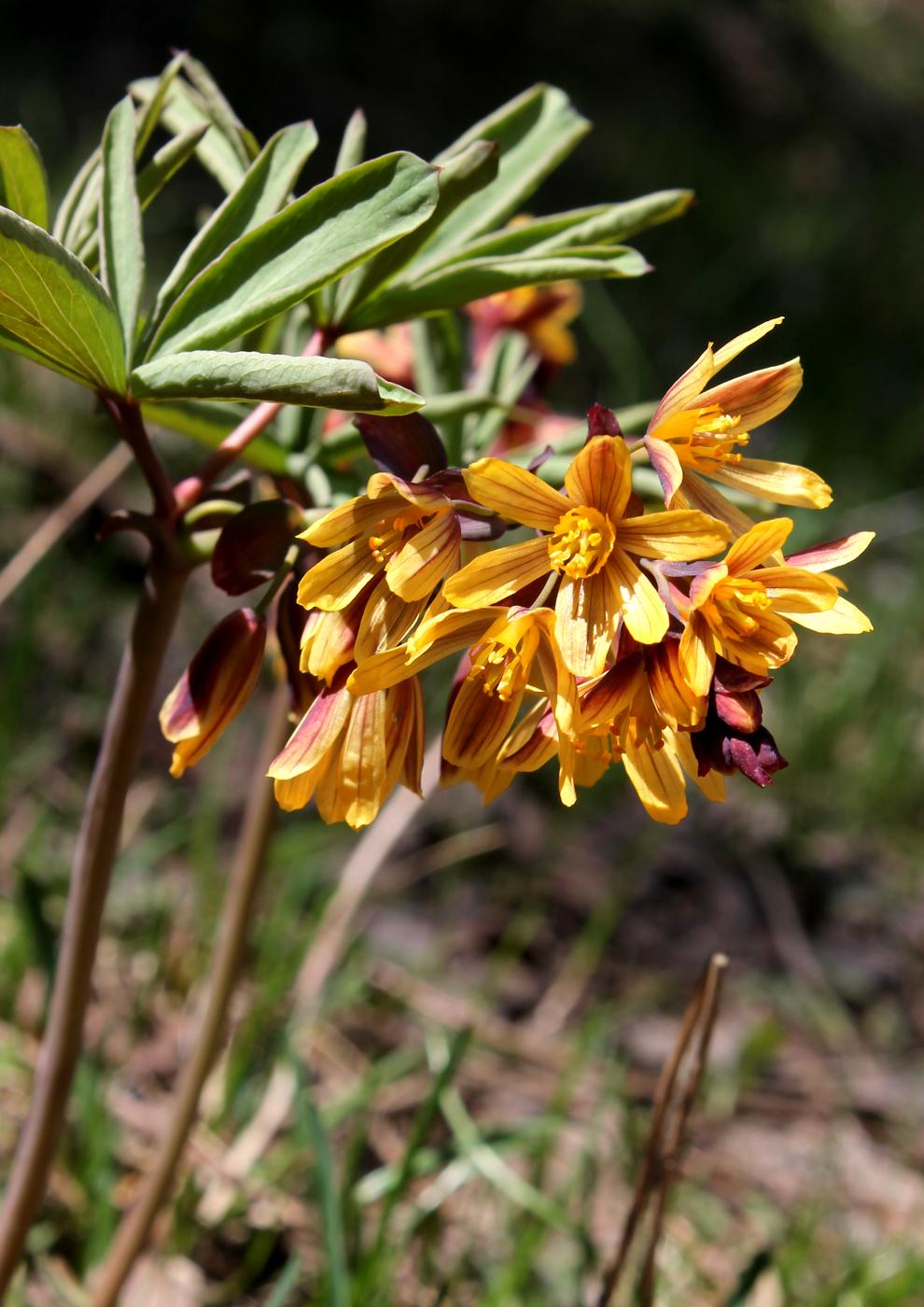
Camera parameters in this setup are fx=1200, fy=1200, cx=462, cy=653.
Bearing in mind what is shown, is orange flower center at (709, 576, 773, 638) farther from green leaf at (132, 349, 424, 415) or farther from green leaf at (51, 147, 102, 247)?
green leaf at (51, 147, 102, 247)

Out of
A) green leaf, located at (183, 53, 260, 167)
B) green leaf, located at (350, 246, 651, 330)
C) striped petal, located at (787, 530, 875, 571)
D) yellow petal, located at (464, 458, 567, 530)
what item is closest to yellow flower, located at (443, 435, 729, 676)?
yellow petal, located at (464, 458, 567, 530)

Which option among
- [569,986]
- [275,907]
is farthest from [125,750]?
[569,986]

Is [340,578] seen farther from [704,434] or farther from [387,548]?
[704,434]

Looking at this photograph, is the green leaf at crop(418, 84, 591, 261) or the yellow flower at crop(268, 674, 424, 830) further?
the green leaf at crop(418, 84, 591, 261)

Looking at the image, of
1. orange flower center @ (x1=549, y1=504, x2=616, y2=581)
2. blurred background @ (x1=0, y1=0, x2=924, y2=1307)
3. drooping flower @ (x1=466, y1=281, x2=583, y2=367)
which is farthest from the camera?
blurred background @ (x1=0, y1=0, x2=924, y2=1307)

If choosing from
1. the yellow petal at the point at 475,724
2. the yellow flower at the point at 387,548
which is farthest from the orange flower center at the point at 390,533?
the yellow petal at the point at 475,724

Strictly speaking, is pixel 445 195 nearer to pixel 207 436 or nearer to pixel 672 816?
pixel 207 436
